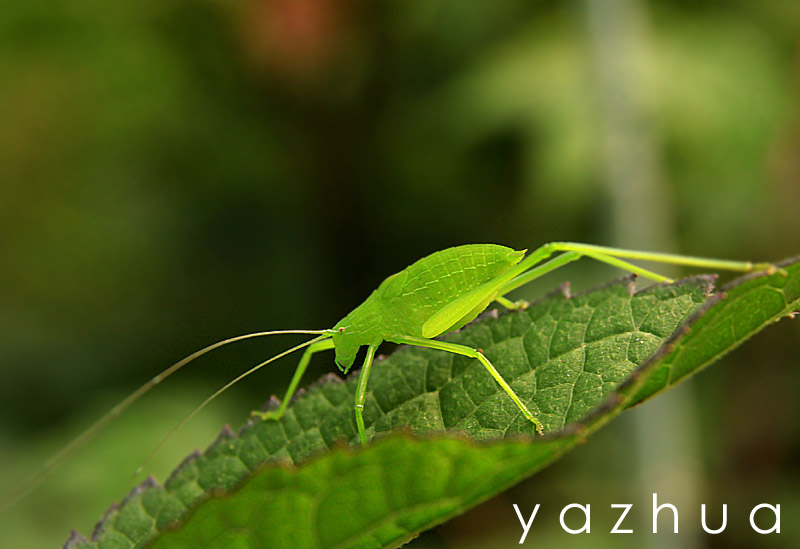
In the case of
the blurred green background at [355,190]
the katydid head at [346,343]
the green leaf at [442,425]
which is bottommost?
the green leaf at [442,425]

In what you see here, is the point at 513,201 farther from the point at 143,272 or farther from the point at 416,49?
the point at 143,272

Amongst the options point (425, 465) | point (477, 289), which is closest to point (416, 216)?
point (477, 289)

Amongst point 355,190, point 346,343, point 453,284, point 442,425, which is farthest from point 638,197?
point 442,425

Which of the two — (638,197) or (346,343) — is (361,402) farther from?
(638,197)

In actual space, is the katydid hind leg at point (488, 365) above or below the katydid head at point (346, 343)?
below

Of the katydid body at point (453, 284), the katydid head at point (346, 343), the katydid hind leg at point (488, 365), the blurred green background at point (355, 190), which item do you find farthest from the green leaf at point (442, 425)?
the blurred green background at point (355, 190)

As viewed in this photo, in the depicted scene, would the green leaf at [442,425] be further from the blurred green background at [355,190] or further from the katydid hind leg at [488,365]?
the blurred green background at [355,190]

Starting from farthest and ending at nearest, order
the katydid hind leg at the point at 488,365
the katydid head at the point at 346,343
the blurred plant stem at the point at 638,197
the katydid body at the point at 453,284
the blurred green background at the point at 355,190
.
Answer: the blurred green background at the point at 355,190
the blurred plant stem at the point at 638,197
the katydid head at the point at 346,343
the katydid body at the point at 453,284
the katydid hind leg at the point at 488,365
